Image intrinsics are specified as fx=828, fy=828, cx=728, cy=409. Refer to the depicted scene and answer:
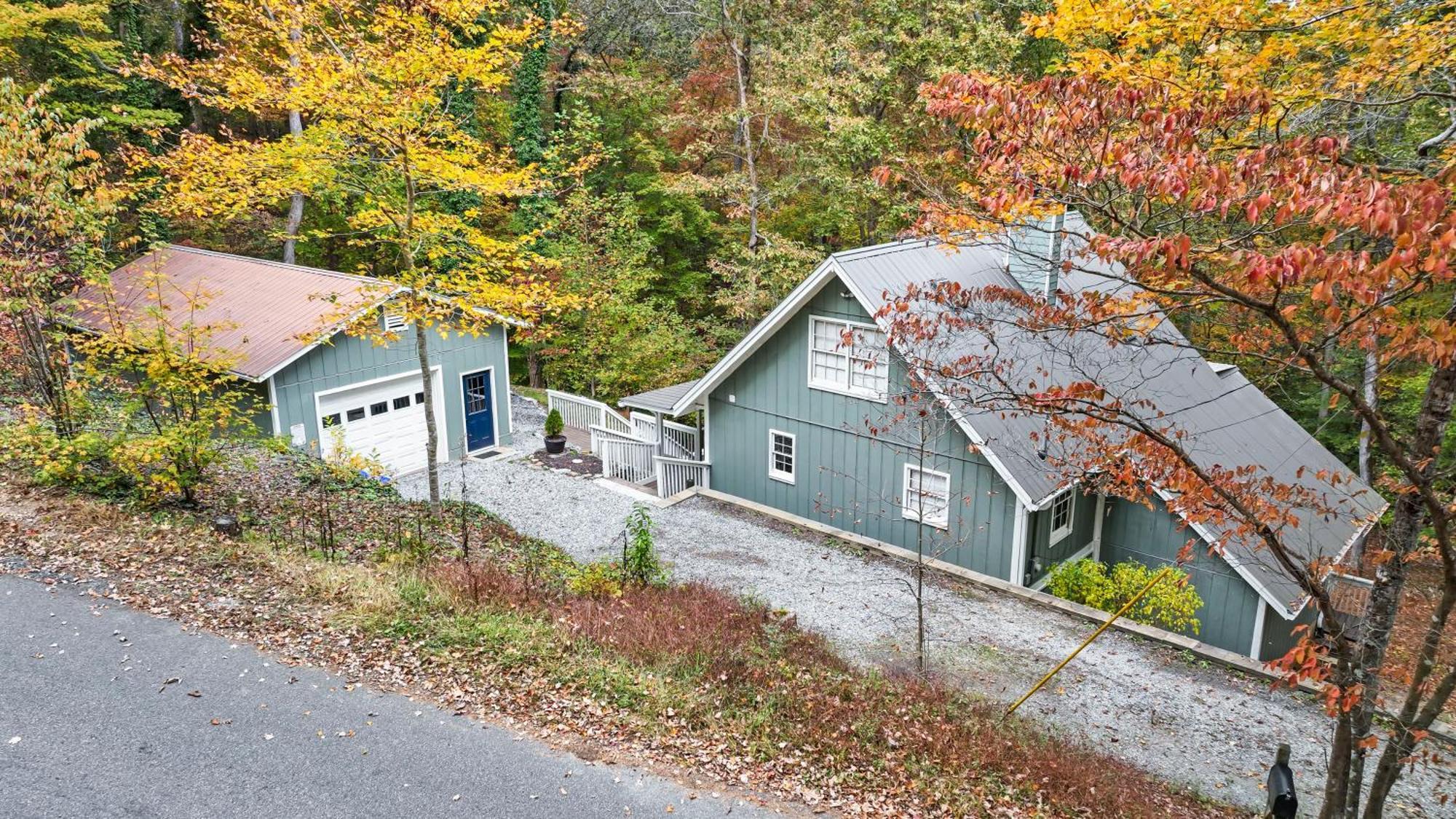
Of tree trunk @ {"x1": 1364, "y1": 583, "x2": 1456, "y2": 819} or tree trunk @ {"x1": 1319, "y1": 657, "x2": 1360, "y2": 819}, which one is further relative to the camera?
tree trunk @ {"x1": 1319, "y1": 657, "x2": 1360, "y2": 819}

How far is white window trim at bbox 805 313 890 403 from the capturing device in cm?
1430

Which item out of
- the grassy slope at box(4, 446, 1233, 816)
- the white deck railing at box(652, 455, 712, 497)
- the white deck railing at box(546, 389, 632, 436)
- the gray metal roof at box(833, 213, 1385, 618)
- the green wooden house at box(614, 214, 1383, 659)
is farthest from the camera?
the white deck railing at box(546, 389, 632, 436)

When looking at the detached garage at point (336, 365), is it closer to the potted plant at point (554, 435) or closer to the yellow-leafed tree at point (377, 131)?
the potted plant at point (554, 435)

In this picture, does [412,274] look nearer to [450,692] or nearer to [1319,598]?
[450,692]

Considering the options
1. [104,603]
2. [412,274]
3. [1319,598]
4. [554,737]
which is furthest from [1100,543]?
[104,603]

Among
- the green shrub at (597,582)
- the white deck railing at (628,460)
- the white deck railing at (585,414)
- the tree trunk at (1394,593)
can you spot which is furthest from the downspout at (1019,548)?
the white deck railing at (585,414)

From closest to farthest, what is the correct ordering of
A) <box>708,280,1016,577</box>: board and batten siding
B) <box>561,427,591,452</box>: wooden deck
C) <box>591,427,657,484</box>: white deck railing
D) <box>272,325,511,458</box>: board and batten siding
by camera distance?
<box>708,280,1016,577</box>: board and batten siding
<box>272,325,511,458</box>: board and batten siding
<box>591,427,657,484</box>: white deck railing
<box>561,427,591,452</box>: wooden deck

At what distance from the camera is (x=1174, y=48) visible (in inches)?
420

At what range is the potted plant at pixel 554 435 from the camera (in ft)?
63.9

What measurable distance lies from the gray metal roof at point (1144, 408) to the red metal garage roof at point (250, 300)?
9.09m

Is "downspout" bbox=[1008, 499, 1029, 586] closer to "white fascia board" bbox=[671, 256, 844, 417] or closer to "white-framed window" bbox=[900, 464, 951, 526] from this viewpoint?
"white-framed window" bbox=[900, 464, 951, 526]

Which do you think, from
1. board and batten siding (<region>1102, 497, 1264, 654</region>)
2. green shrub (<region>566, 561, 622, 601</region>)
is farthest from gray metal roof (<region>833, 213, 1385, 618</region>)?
green shrub (<region>566, 561, 622, 601</region>)

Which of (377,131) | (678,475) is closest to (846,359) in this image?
(678,475)

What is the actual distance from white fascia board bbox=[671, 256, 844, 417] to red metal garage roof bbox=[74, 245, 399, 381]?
6.22 meters
